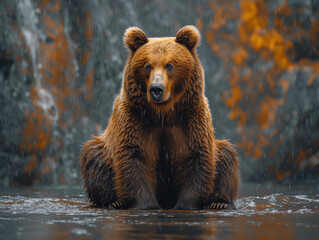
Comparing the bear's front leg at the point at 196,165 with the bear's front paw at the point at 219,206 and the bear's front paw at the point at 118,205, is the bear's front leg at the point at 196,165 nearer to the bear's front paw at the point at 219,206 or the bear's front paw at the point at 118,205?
the bear's front paw at the point at 219,206

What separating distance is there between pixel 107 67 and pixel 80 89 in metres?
1.18

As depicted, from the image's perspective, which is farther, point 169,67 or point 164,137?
point 164,137

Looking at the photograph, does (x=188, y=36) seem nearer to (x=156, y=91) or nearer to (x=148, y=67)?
(x=148, y=67)

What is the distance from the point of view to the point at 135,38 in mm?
7152

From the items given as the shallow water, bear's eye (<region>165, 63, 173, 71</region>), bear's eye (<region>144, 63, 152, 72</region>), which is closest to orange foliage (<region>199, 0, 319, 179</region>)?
the shallow water

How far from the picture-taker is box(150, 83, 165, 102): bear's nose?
6.44 meters

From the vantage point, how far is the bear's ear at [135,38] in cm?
711

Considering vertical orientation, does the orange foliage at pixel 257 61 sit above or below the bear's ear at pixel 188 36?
above

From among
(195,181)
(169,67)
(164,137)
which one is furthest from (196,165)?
(169,67)

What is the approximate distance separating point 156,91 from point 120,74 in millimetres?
8900

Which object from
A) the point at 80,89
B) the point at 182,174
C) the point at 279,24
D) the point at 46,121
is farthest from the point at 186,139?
the point at 279,24

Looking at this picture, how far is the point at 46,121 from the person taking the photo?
42.1 feet

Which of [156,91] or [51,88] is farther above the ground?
[51,88]

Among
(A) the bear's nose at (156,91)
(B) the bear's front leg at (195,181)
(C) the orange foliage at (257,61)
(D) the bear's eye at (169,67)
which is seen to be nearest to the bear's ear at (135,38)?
(D) the bear's eye at (169,67)
